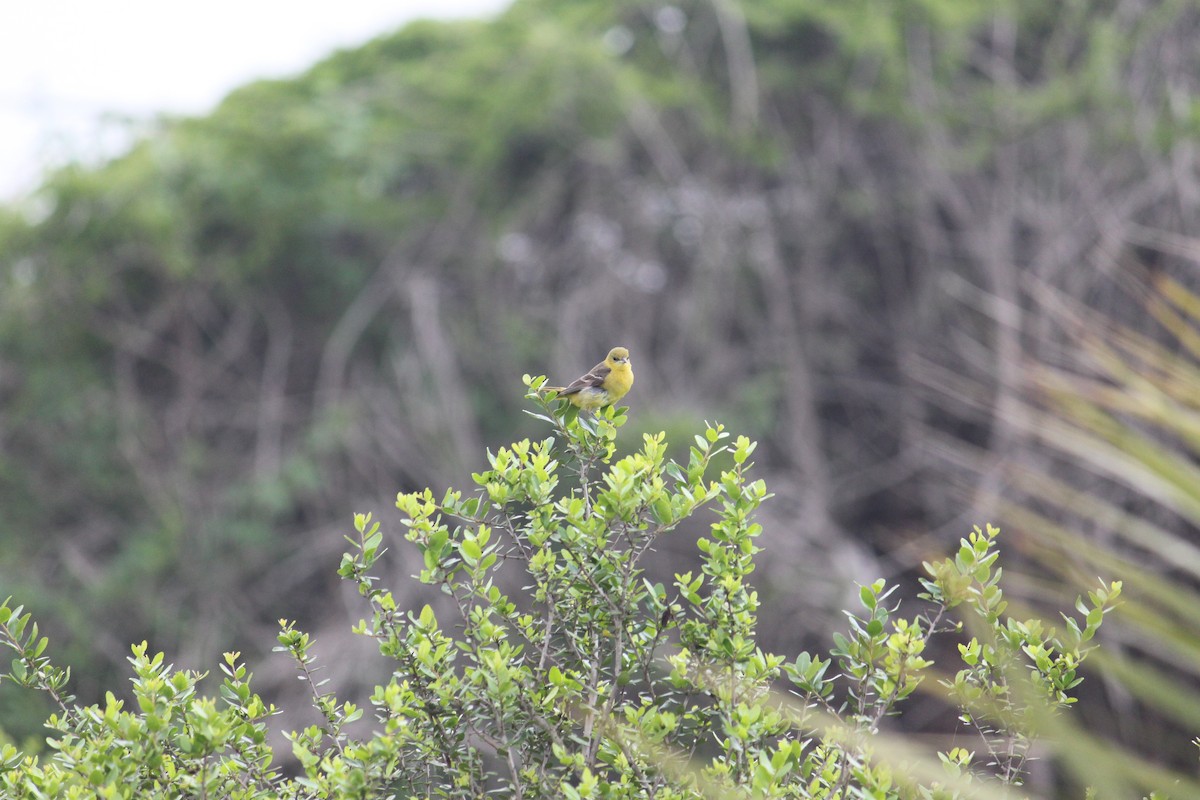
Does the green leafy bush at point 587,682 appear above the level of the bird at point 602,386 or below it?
below

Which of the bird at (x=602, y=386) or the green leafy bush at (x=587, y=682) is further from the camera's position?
the bird at (x=602, y=386)

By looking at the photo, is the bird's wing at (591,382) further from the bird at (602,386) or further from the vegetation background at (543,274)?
the vegetation background at (543,274)

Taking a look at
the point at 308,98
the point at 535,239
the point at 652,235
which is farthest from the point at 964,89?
the point at 308,98

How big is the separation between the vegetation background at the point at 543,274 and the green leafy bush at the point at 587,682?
6.84 metres

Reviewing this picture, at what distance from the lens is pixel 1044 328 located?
9375mm

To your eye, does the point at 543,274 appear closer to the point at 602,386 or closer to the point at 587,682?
the point at 602,386

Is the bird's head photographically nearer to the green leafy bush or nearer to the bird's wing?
the bird's wing

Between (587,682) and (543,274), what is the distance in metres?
9.09

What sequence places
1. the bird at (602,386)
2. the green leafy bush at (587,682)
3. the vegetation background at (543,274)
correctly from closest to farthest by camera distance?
the green leafy bush at (587,682)
the bird at (602,386)
the vegetation background at (543,274)

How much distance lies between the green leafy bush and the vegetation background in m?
6.84

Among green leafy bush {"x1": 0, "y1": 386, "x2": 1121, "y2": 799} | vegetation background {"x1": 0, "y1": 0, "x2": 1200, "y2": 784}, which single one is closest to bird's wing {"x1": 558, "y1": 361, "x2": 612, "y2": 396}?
green leafy bush {"x1": 0, "y1": 386, "x2": 1121, "y2": 799}

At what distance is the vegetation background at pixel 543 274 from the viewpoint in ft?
34.2

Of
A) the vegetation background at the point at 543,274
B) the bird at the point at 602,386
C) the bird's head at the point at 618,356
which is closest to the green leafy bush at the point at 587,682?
the bird at the point at 602,386

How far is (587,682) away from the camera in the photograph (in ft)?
9.66
